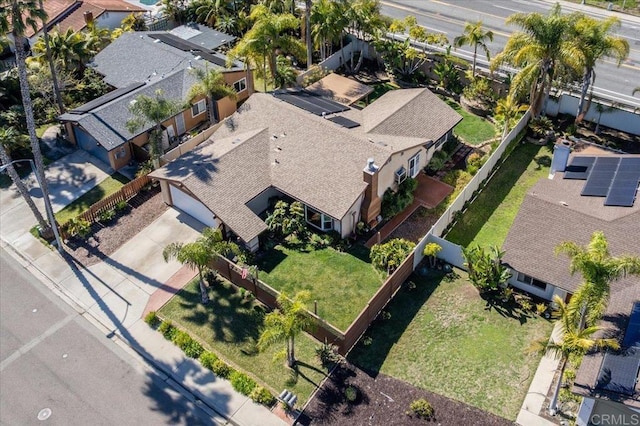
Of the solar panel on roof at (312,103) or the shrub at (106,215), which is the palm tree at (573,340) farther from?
the shrub at (106,215)

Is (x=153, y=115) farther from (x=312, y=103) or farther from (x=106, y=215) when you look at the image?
(x=312, y=103)

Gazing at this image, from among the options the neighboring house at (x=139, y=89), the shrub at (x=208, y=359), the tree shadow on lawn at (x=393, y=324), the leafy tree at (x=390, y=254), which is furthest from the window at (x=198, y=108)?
the tree shadow on lawn at (x=393, y=324)

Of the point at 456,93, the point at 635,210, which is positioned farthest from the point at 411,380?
the point at 456,93

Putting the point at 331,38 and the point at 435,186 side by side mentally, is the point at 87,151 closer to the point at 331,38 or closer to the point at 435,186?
the point at 331,38

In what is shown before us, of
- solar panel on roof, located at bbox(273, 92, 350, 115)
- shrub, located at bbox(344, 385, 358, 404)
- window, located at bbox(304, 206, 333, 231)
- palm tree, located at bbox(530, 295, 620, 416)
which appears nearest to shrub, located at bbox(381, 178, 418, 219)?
window, located at bbox(304, 206, 333, 231)

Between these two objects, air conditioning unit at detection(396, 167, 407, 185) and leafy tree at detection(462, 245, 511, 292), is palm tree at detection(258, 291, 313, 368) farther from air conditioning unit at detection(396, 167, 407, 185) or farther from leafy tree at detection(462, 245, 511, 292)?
air conditioning unit at detection(396, 167, 407, 185)
